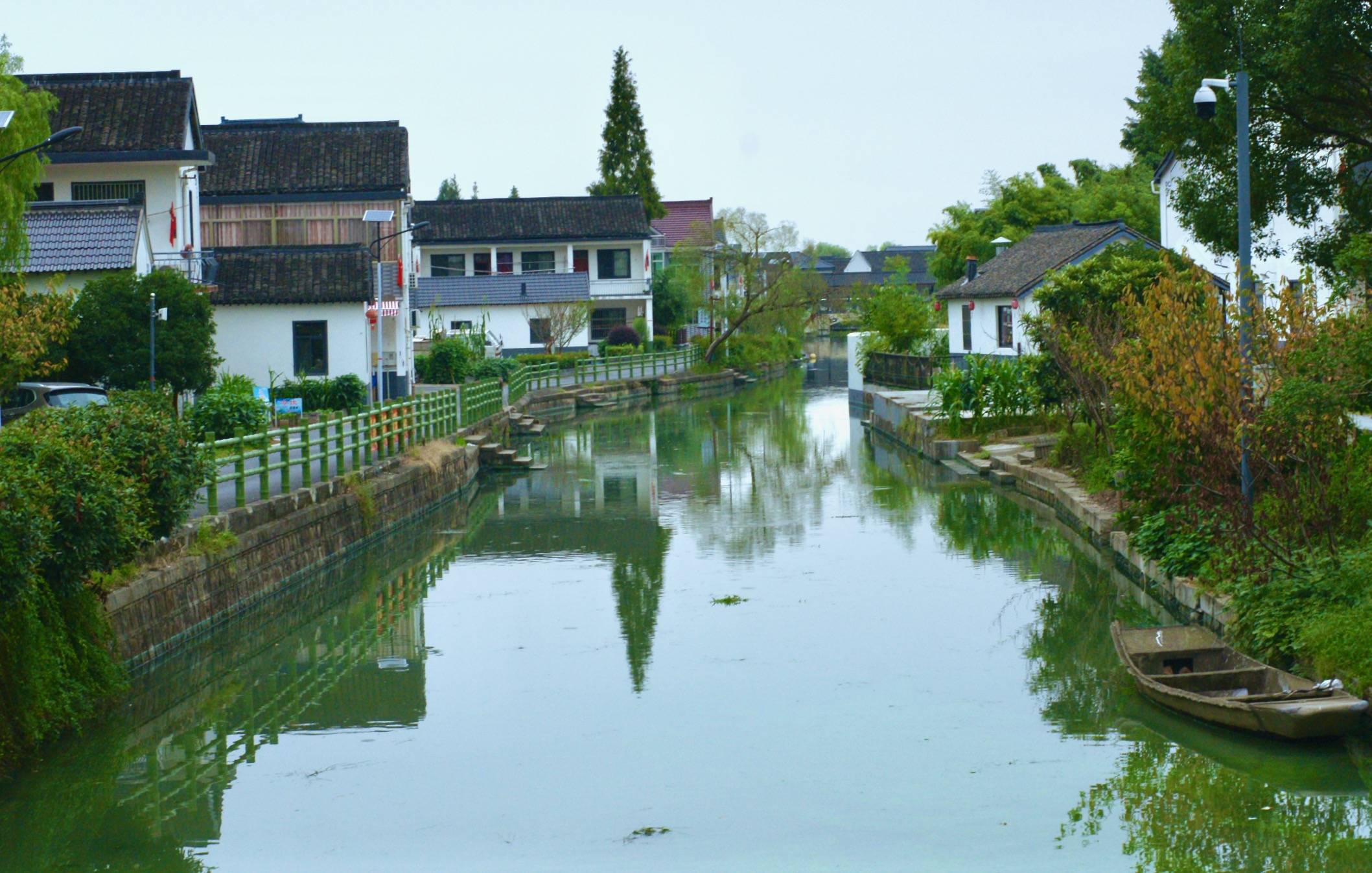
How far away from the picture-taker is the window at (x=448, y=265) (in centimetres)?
6919

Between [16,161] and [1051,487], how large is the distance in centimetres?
1957

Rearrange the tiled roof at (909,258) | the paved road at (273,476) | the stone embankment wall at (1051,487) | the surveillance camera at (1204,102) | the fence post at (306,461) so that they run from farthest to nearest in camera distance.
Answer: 1. the tiled roof at (909,258)
2. the fence post at (306,461)
3. the paved road at (273,476)
4. the stone embankment wall at (1051,487)
5. the surveillance camera at (1204,102)

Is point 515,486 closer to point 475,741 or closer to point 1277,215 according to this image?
point 1277,215

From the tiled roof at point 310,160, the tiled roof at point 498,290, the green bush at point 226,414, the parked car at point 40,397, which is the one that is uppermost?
the tiled roof at point 310,160

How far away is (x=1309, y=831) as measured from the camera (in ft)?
36.8

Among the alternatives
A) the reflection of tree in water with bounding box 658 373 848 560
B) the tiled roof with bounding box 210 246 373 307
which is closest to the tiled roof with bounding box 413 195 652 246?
the reflection of tree in water with bounding box 658 373 848 560

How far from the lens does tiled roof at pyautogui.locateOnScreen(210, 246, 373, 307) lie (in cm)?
3897

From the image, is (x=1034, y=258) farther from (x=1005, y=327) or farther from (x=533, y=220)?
(x=533, y=220)

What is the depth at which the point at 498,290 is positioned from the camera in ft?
220

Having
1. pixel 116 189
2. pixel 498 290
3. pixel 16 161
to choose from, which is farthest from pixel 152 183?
pixel 498 290

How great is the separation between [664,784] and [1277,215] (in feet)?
44.4

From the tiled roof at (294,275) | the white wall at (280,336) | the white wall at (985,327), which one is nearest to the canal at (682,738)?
the white wall at (280,336)

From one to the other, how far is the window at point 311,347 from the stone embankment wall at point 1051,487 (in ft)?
48.0

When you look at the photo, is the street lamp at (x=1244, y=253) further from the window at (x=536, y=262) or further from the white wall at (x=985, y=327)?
the window at (x=536, y=262)
